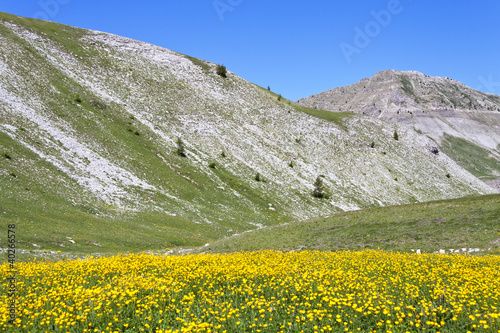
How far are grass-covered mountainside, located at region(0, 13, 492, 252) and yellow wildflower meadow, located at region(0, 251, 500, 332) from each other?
2612cm

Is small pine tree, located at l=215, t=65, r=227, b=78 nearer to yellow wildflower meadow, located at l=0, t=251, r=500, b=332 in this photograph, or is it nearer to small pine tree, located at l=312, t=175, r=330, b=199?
small pine tree, located at l=312, t=175, r=330, b=199

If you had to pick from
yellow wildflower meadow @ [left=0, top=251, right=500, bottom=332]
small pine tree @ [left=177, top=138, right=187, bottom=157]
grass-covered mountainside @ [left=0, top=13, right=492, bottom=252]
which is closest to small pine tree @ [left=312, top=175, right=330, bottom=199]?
grass-covered mountainside @ [left=0, top=13, right=492, bottom=252]

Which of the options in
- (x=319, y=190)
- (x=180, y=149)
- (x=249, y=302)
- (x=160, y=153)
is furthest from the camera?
(x=319, y=190)

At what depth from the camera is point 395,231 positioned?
32500 mm

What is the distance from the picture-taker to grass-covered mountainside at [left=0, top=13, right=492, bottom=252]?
4684cm

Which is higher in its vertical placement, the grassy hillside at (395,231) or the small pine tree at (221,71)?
the small pine tree at (221,71)

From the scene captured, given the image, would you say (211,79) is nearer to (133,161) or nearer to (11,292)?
(133,161)

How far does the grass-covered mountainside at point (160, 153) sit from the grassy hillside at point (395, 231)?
584 inches

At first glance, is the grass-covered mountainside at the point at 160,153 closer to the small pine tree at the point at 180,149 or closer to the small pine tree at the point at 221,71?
the small pine tree at the point at 180,149

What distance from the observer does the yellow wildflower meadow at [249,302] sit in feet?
28.9

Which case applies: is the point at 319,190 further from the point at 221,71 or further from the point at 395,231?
the point at 221,71

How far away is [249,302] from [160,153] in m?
69.4

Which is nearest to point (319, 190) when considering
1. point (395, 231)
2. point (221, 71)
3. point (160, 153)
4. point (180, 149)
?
point (180, 149)

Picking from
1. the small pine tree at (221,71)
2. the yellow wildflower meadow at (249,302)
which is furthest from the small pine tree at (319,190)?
the yellow wildflower meadow at (249,302)
